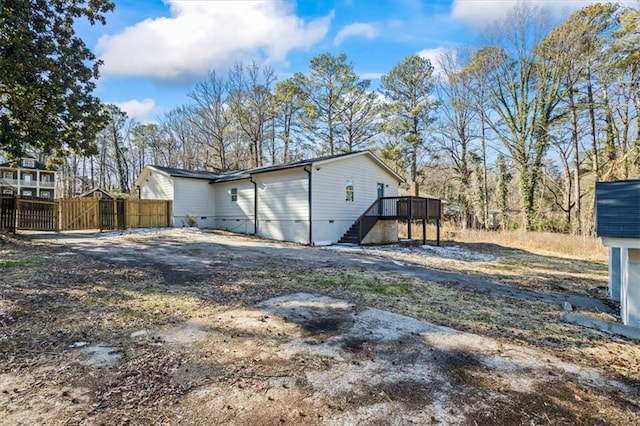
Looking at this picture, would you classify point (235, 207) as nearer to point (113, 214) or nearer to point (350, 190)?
point (113, 214)

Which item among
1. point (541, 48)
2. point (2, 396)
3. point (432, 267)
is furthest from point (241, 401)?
point (541, 48)

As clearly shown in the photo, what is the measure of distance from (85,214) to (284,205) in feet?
36.4

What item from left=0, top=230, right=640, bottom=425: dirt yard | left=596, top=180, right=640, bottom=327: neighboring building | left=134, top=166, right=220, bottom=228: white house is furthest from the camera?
left=134, top=166, right=220, bottom=228: white house

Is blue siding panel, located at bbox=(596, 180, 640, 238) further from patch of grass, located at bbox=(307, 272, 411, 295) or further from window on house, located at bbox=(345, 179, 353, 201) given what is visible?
window on house, located at bbox=(345, 179, 353, 201)

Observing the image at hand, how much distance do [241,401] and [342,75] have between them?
93.3ft

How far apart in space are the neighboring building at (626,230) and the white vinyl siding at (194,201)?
1913 cm

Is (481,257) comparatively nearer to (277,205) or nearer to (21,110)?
(277,205)

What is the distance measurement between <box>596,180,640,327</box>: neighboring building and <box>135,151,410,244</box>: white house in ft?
36.1

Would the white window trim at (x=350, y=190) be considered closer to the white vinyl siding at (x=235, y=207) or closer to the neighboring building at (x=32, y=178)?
the white vinyl siding at (x=235, y=207)

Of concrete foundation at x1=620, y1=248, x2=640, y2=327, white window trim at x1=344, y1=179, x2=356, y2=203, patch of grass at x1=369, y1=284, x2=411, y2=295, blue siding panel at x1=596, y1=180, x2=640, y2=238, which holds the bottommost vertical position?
patch of grass at x1=369, y1=284, x2=411, y2=295

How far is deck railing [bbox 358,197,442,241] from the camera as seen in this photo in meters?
16.3

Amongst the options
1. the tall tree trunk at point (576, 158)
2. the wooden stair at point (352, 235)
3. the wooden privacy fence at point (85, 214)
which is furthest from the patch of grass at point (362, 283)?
the tall tree trunk at point (576, 158)

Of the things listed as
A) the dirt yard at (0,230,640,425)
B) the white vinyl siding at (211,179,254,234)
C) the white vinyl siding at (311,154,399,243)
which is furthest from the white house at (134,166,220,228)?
the dirt yard at (0,230,640,425)

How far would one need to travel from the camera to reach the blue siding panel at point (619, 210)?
521cm
